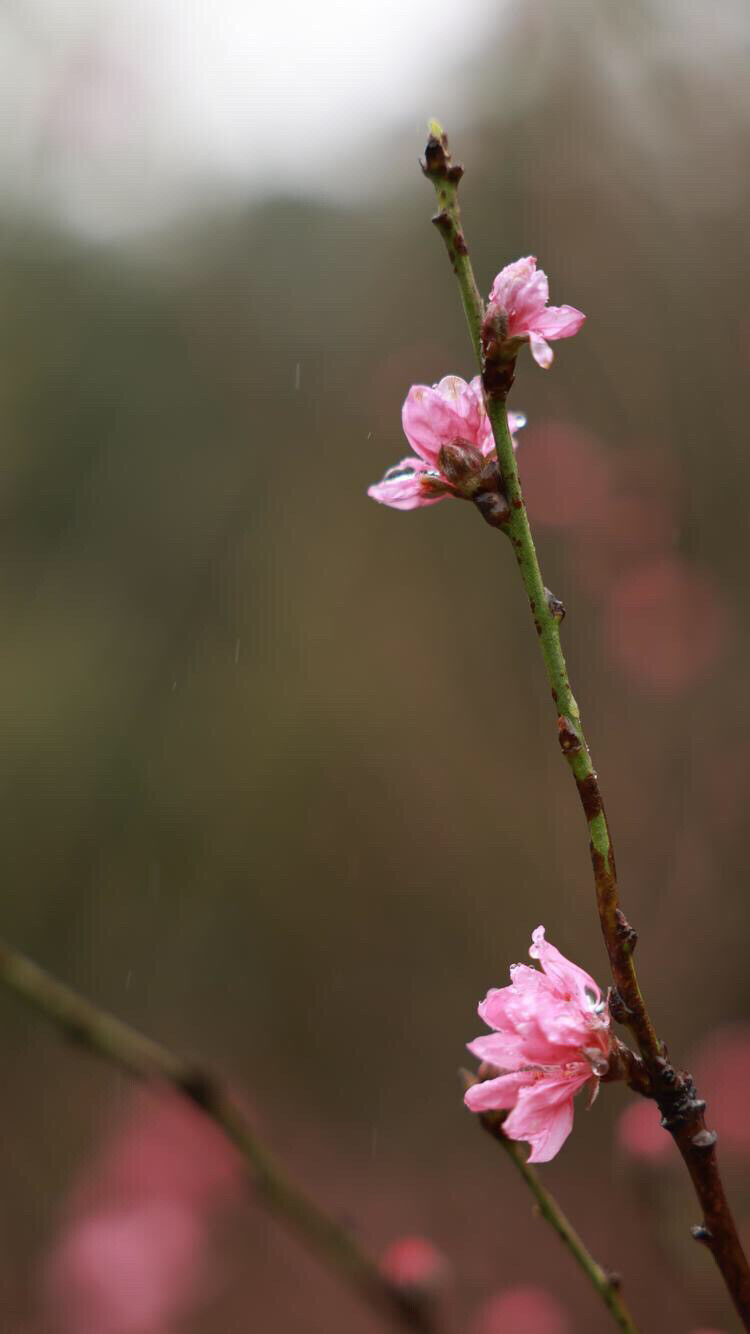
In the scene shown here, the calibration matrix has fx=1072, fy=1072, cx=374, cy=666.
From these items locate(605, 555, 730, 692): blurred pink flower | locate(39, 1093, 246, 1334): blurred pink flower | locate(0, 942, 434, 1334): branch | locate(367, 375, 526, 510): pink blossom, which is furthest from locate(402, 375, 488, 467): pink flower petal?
locate(605, 555, 730, 692): blurred pink flower

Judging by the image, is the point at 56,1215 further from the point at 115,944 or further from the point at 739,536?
the point at 739,536

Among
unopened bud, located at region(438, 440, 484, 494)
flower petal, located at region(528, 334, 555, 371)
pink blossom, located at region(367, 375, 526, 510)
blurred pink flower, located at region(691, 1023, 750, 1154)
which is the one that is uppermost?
flower petal, located at region(528, 334, 555, 371)

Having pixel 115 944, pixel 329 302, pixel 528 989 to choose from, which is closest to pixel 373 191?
pixel 329 302

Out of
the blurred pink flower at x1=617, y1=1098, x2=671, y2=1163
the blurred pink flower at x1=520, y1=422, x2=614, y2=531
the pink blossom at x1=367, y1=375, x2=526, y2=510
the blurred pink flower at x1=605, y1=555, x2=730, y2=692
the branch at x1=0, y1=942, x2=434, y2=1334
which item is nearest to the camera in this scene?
the pink blossom at x1=367, y1=375, x2=526, y2=510

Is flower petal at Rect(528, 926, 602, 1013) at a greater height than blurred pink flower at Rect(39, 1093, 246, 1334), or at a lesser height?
greater

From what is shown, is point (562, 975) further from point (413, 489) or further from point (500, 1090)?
point (413, 489)

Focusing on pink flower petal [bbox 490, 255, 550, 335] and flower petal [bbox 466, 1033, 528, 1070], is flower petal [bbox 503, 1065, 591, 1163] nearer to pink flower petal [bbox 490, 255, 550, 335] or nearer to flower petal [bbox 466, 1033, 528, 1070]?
flower petal [bbox 466, 1033, 528, 1070]

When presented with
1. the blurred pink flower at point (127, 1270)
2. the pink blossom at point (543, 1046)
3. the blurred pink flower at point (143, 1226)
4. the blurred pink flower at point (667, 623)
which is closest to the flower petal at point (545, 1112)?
the pink blossom at point (543, 1046)
